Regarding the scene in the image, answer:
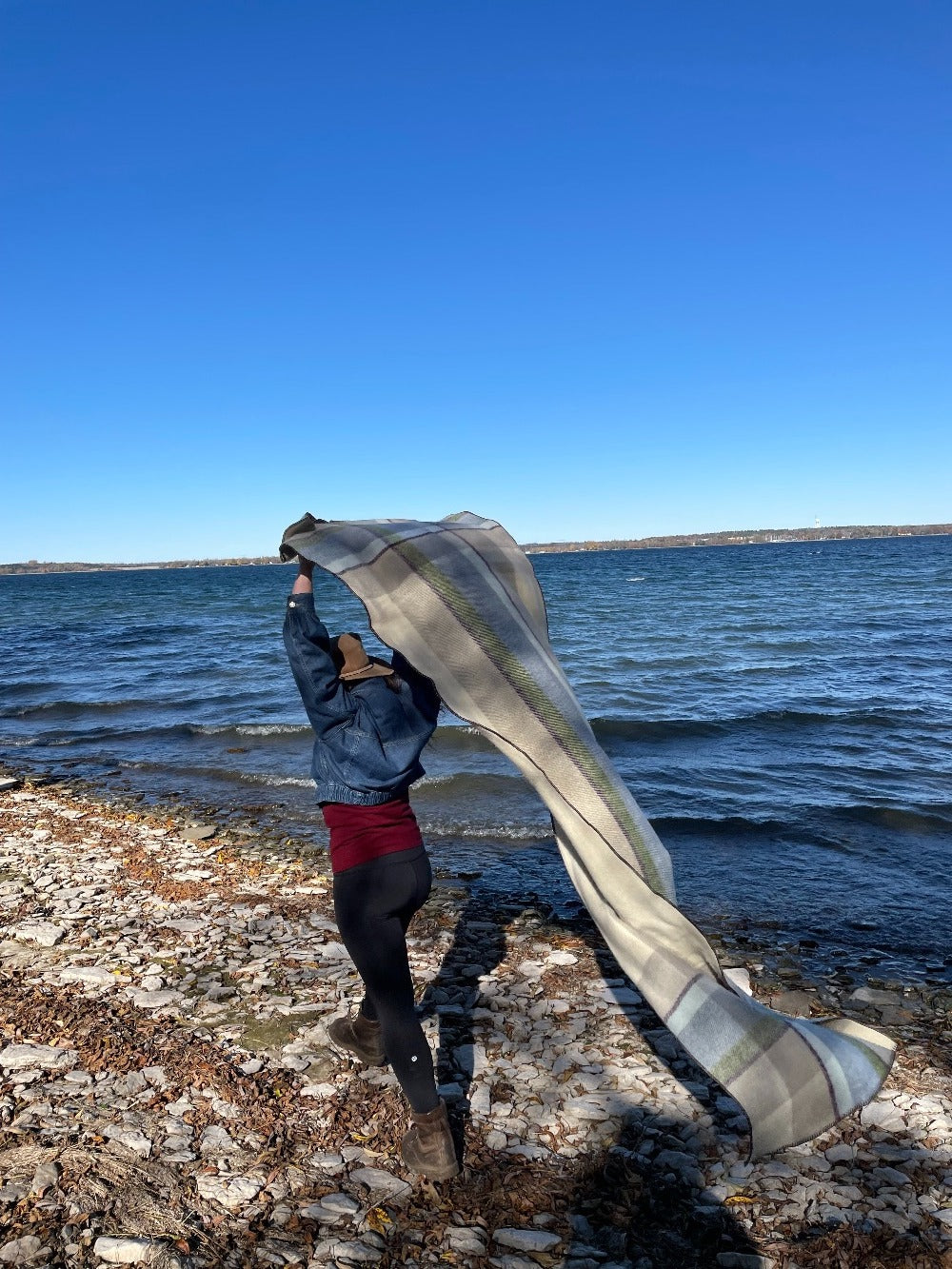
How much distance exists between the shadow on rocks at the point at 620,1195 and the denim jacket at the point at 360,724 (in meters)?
1.83

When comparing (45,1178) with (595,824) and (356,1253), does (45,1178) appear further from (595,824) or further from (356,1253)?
(595,824)

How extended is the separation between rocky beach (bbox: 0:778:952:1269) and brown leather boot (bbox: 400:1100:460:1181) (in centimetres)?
9

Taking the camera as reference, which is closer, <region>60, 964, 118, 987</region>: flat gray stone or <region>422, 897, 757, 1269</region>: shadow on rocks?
<region>422, 897, 757, 1269</region>: shadow on rocks

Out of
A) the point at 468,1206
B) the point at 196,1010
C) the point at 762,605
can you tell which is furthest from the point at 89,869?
the point at 762,605

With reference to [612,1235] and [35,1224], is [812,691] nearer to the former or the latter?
[612,1235]

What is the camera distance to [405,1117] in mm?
4180

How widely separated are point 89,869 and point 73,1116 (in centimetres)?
436

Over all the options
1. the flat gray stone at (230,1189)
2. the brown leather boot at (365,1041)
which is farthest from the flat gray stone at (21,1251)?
the brown leather boot at (365,1041)

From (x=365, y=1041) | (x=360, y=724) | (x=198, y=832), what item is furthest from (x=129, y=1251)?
(x=198, y=832)

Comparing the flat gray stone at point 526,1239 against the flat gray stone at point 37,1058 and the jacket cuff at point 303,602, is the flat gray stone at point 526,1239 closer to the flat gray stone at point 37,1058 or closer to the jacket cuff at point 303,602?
the flat gray stone at point 37,1058

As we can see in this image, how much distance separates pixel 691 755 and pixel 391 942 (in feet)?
37.0

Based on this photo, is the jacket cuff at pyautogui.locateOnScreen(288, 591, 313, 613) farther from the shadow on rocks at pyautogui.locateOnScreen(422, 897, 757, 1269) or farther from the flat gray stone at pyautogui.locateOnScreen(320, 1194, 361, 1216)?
the shadow on rocks at pyautogui.locateOnScreen(422, 897, 757, 1269)

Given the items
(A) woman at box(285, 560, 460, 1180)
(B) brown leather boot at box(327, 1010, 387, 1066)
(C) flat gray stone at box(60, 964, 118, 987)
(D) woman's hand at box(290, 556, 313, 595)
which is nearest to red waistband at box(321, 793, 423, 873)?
(A) woman at box(285, 560, 460, 1180)

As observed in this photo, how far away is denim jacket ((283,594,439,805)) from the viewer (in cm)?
348
